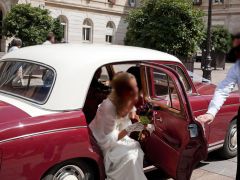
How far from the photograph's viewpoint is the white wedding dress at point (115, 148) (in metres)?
3.75

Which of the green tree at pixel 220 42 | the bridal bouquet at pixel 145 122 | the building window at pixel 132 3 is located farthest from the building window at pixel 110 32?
the bridal bouquet at pixel 145 122

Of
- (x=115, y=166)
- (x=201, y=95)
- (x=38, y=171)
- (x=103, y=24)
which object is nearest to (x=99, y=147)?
(x=115, y=166)

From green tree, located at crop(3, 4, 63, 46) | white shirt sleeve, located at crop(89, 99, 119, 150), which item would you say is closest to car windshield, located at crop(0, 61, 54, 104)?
white shirt sleeve, located at crop(89, 99, 119, 150)

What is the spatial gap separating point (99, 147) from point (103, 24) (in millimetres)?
39633

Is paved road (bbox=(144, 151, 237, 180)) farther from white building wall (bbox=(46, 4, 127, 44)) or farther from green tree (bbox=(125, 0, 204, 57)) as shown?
white building wall (bbox=(46, 4, 127, 44))

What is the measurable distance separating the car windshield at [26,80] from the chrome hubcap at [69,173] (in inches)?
26.4

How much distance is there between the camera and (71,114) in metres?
3.79

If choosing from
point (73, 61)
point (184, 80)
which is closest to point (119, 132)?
point (73, 61)

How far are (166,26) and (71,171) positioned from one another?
44.3 feet

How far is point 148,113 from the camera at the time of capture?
437 cm

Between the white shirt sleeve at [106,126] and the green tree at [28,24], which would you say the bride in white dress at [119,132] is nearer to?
the white shirt sleeve at [106,126]

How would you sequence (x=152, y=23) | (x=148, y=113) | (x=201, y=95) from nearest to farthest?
(x=148, y=113), (x=201, y=95), (x=152, y=23)

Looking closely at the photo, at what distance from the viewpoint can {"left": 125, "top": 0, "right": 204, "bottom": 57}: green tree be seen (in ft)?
54.6

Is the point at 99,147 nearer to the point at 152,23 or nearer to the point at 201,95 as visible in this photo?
the point at 201,95
